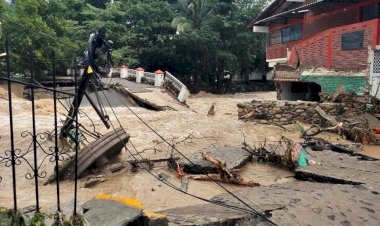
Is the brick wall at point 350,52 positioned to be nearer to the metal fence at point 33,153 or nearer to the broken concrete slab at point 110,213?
the metal fence at point 33,153

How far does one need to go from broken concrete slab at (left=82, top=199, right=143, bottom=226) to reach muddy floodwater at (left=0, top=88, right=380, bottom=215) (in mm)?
1056

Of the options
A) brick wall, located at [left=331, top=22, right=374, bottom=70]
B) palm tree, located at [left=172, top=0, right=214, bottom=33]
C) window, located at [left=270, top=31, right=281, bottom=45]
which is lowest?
brick wall, located at [left=331, top=22, right=374, bottom=70]

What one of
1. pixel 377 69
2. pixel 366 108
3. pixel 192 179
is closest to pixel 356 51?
pixel 377 69

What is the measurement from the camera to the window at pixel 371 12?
1526 centimetres

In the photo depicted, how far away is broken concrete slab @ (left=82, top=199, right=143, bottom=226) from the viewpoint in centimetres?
366

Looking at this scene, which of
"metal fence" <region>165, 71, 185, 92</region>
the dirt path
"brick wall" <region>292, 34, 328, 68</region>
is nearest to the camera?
the dirt path

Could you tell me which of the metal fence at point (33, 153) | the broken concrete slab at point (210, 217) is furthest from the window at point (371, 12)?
the broken concrete slab at point (210, 217)

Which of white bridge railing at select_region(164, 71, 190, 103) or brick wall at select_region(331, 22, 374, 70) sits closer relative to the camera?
brick wall at select_region(331, 22, 374, 70)

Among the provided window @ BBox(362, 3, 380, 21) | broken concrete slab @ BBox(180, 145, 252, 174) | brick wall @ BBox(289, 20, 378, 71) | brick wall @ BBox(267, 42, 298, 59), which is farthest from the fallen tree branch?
brick wall @ BBox(267, 42, 298, 59)

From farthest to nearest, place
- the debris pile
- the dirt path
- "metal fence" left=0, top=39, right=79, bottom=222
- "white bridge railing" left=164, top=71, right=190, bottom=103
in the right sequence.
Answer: "white bridge railing" left=164, top=71, right=190, bottom=103, the debris pile, the dirt path, "metal fence" left=0, top=39, right=79, bottom=222

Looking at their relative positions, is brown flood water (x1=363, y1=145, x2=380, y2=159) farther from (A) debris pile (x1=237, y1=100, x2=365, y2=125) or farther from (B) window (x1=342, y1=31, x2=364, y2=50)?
(B) window (x1=342, y1=31, x2=364, y2=50)

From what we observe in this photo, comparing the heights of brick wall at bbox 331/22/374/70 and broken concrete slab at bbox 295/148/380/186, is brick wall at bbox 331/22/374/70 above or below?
above

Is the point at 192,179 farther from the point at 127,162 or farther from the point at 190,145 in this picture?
the point at 190,145

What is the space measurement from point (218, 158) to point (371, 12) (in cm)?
1199
